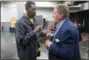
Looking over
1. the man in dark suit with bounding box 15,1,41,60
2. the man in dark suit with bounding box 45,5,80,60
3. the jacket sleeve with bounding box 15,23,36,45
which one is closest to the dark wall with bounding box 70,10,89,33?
the man in dark suit with bounding box 15,1,41,60

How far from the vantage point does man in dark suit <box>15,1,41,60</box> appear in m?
2.55

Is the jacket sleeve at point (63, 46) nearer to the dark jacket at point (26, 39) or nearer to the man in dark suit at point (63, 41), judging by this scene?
the man in dark suit at point (63, 41)

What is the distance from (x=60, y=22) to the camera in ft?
7.05

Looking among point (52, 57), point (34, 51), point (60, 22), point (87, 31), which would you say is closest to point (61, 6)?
point (60, 22)

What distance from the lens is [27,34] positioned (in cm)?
255

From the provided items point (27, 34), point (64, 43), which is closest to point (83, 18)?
point (27, 34)

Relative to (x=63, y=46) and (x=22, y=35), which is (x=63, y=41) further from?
(x=22, y=35)

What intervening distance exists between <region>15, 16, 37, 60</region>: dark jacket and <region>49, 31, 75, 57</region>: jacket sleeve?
1.82 feet

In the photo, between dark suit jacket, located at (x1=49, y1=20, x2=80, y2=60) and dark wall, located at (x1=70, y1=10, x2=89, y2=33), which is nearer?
dark suit jacket, located at (x1=49, y1=20, x2=80, y2=60)

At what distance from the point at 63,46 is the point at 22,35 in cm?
67

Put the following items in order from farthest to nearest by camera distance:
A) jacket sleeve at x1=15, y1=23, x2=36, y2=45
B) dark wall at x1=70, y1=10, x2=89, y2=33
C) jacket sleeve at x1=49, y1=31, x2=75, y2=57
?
dark wall at x1=70, y1=10, x2=89, y2=33, jacket sleeve at x1=15, y1=23, x2=36, y2=45, jacket sleeve at x1=49, y1=31, x2=75, y2=57

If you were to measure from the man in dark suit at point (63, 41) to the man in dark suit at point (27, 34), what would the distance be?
483mm

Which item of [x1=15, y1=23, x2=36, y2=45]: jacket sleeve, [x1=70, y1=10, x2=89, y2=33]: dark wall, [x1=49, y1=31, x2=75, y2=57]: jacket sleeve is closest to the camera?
[x1=49, y1=31, x2=75, y2=57]: jacket sleeve

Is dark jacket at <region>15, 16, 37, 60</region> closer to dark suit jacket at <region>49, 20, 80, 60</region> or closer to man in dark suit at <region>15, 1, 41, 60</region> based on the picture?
man in dark suit at <region>15, 1, 41, 60</region>
